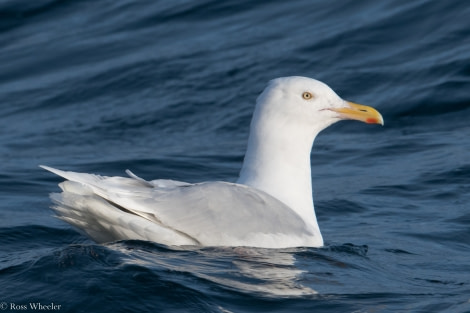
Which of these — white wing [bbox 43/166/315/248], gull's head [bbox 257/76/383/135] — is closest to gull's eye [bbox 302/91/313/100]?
gull's head [bbox 257/76/383/135]

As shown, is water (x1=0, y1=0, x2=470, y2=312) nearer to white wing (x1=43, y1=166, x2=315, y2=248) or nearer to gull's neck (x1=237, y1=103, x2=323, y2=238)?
white wing (x1=43, y1=166, x2=315, y2=248)

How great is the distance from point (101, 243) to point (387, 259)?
1999 millimetres

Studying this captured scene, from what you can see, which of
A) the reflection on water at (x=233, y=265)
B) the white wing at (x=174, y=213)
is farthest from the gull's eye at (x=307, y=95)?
the reflection on water at (x=233, y=265)

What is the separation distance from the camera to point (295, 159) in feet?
23.3

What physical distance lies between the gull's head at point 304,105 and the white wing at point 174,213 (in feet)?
2.79

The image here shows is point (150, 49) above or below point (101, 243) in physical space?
above

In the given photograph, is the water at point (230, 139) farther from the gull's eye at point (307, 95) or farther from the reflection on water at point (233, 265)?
the gull's eye at point (307, 95)

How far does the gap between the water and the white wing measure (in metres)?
0.11

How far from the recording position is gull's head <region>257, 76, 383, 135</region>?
7.09m

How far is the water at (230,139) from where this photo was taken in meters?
5.53

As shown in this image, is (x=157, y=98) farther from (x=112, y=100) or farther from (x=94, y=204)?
(x=94, y=204)

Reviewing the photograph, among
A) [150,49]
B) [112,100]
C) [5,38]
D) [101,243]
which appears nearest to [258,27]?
[150,49]

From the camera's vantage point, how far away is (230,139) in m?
11.1

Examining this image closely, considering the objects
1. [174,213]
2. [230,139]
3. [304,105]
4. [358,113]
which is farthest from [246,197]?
[230,139]
